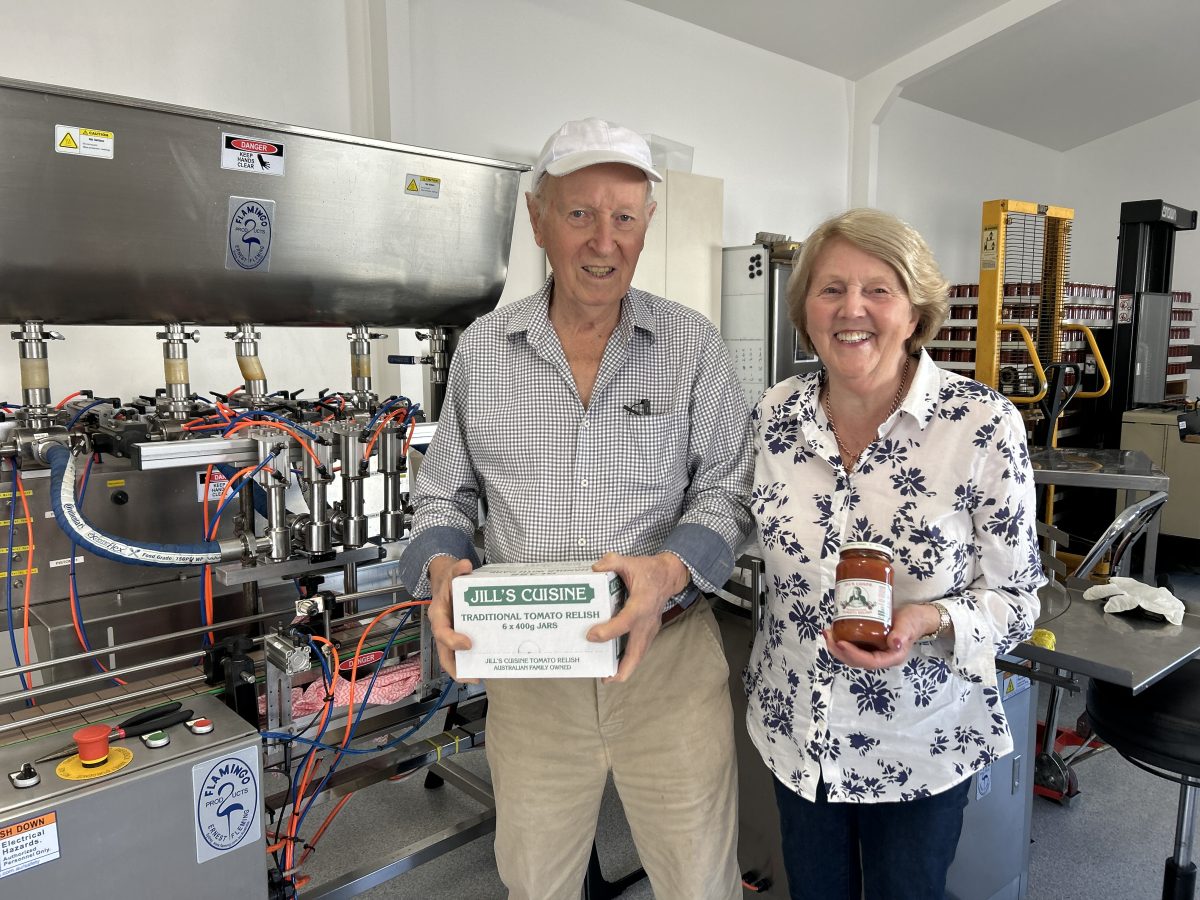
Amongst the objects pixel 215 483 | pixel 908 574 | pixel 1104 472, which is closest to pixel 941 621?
pixel 908 574

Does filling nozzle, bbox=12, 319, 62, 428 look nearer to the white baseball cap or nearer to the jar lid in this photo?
the white baseball cap

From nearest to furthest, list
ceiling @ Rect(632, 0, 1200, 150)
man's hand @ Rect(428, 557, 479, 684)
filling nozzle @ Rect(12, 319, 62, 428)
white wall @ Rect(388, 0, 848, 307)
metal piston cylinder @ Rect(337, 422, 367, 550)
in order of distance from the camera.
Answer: man's hand @ Rect(428, 557, 479, 684) < metal piston cylinder @ Rect(337, 422, 367, 550) < filling nozzle @ Rect(12, 319, 62, 428) < white wall @ Rect(388, 0, 848, 307) < ceiling @ Rect(632, 0, 1200, 150)

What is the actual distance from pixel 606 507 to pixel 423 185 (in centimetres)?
119

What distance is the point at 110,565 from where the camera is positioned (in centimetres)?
188

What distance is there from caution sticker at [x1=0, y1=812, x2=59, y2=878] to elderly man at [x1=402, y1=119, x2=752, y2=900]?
22.2 inches

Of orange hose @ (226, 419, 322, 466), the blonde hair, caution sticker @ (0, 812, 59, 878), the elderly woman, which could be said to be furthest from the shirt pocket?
caution sticker @ (0, 812, 59, 878)

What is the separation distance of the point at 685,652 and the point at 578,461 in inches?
13.3

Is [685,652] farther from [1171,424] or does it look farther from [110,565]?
[1171,424]

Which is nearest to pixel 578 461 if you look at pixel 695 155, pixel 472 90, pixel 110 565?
pixel 110 565

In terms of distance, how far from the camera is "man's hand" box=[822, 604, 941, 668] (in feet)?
3.13

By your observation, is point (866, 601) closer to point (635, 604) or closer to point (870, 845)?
point (635, 604)

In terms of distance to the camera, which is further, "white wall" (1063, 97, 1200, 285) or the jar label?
"white wall" (1063, 97, 1200, 285)

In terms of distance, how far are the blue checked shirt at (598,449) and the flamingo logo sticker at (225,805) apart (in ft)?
1.32

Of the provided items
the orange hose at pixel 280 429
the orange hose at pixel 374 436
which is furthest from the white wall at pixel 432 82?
the orange hose at pixel 374 436
